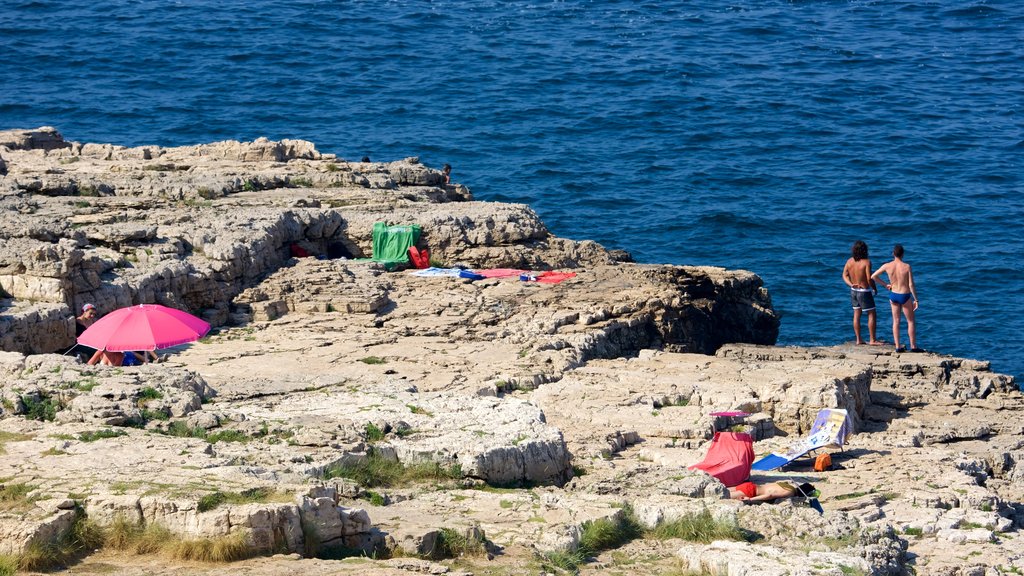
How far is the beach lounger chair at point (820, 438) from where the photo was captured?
43.1 feet

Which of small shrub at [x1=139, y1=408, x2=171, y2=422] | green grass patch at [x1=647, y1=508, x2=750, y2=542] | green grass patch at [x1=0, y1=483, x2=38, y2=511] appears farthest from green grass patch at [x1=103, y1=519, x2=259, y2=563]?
green grass patch at [x1=647, y1=508, x2=750, y2=542]

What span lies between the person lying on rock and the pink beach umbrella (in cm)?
607

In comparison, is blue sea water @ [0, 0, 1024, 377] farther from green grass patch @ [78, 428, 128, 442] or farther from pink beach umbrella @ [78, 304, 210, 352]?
green grass patch @ [78, 428, 128, 442]

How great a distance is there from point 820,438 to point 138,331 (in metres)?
7.00

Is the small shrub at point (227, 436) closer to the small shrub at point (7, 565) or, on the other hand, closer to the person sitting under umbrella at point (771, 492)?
the small shrub at point (7, 565)

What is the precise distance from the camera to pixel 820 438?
1360 cm

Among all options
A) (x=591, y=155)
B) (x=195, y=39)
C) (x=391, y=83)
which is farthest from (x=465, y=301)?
(x=195, y=39)

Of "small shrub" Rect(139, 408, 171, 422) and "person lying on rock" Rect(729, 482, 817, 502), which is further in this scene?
"person lying on rock" Rect(729, 482, 817, 502)

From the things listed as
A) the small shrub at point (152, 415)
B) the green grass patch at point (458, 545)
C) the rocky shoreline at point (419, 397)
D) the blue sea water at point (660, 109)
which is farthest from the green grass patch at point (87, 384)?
the blue sea water at point (660, 109)

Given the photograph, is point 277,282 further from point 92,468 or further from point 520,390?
point 92,468

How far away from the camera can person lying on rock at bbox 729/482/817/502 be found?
38.3 ft

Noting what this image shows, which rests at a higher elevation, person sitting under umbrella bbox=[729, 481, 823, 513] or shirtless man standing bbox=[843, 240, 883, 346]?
shirtless man standing bbox=[843, 240, 883, 346]

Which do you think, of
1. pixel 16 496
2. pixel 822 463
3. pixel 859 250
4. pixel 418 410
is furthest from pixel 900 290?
pixel 16 496

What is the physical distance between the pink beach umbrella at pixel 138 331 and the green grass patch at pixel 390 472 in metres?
3.92
